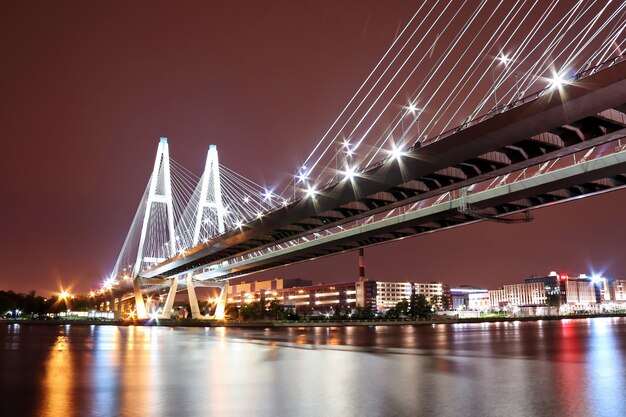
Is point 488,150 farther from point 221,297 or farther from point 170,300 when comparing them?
point 170,300

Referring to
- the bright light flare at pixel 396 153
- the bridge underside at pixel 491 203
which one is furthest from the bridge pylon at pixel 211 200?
the bright light flare at pixel 396 153

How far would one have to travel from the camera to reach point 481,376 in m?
14.5

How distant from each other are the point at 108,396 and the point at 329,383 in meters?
4.85

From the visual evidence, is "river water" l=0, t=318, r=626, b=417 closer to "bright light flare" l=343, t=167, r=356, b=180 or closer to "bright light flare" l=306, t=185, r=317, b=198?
"bright light flare" l=343, t=167, r=356, b=180

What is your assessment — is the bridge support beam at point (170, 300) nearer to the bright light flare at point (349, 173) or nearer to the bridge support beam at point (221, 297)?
the bridge support beam at point (221, 297)

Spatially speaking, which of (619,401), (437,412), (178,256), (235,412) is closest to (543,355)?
(619,401)

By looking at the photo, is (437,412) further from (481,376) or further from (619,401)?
(481,376)

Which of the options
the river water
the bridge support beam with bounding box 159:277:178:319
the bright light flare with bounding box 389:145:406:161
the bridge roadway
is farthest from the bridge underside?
the bridge support beam with bounding box 159:277:178:319

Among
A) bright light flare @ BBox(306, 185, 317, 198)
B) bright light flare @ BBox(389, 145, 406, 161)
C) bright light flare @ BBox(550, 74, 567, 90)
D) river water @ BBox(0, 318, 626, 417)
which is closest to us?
river water @ BBox(0, 318, 626, 417)

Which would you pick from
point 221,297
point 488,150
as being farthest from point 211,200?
point 488,150

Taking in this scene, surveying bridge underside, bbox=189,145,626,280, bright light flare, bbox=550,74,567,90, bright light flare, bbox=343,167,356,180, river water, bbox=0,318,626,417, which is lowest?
river water, bbox=0,318,626,417

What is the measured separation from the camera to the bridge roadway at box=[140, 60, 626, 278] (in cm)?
1856

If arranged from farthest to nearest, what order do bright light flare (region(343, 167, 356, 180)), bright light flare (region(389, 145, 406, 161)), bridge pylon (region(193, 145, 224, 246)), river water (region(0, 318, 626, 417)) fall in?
bridge pylon (region(193, 145, 224, 246)) < bright light flare (region(343, 167, 356, 180)) < bright light flare (region(389, 145, 406, 161)) < river water (region(0, 318, 626, 417))

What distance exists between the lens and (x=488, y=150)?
2323cm
